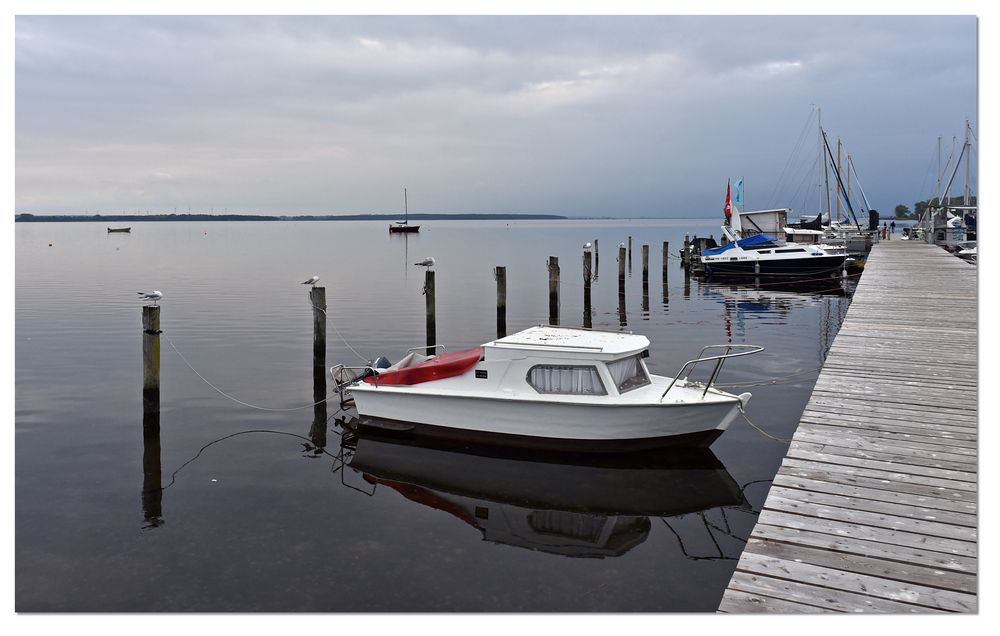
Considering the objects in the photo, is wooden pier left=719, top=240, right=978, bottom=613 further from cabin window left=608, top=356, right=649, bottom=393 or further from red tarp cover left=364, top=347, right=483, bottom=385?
red tarp cover left=364, top=347, right=483, bottom=385

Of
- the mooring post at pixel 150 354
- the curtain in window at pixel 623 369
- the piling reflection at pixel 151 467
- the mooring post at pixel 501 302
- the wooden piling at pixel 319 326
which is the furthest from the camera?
the mooring post at pixel 501 302

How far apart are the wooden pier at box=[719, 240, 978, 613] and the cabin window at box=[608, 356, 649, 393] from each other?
319cm

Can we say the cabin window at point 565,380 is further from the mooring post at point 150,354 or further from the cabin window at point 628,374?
the mooring post at point 150,354

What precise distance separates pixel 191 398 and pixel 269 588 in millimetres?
10756

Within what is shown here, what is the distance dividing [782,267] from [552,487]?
37108mm

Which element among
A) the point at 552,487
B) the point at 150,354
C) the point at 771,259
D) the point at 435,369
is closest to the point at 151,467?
the point at 150,354

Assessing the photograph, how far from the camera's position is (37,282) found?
159 feet

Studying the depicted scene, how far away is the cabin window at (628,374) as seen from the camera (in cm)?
1367

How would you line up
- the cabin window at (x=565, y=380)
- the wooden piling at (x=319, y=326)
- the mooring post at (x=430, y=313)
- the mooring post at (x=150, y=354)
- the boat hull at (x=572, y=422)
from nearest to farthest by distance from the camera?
the boat hull at (x=572, y=422) → the cabin window at (x=565, y=380) → the mooring post at (x=150, y=354) → the wooden piling at (x=319, y=326) → the mooring post at (x=430, y=313)

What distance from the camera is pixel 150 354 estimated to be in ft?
47.8

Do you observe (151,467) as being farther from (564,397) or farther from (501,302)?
(501,302)

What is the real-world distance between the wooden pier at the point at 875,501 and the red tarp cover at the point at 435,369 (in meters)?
6.06

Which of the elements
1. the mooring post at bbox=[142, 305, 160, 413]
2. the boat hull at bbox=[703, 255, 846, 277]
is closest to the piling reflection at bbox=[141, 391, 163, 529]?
the mooring post at bbox=[142, 305, 160, 413]

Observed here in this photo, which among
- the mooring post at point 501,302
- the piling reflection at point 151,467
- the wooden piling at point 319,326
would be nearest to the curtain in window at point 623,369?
the piling reflection at point 151,467
